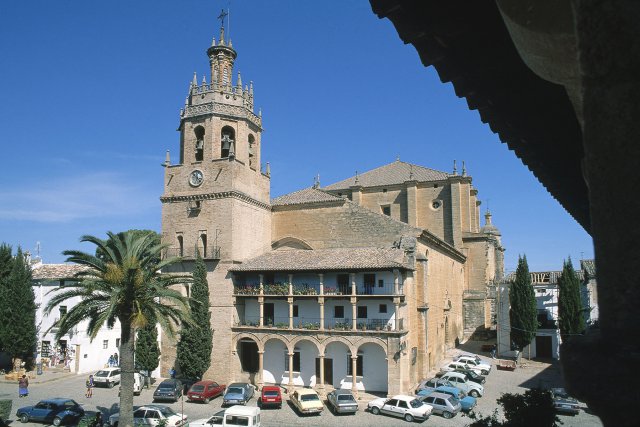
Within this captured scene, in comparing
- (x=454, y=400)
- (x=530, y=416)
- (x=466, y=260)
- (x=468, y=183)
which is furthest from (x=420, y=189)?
(x=530, y=416)

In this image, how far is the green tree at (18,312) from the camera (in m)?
35.7

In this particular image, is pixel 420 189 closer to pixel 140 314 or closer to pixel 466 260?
pixel 466 260

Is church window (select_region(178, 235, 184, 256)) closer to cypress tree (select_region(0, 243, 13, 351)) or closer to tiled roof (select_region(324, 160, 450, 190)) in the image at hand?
cypress tree (select_region(0, 243, 13, 351))

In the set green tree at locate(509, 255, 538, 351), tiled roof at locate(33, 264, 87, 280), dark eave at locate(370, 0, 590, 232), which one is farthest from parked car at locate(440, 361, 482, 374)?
dark eave at locate(370, 0, 590, 232)

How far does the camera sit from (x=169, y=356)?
1324 inches

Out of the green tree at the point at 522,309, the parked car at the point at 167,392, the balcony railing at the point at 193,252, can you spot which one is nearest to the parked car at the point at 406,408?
the parked car at the point at 167,392

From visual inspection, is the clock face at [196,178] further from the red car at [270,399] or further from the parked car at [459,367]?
the parked car at [459,367]

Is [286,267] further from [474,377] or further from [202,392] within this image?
[474,377]

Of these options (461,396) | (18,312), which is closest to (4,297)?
(18,312)

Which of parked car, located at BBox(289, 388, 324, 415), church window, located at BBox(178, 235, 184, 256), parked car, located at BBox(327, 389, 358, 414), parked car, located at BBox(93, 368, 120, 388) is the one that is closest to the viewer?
parked car, located at BBox(289, 388, 324, 415)

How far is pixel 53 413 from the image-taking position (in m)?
23.2

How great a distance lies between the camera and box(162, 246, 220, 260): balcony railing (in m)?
32.3

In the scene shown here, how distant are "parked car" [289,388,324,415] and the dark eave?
68.8ft

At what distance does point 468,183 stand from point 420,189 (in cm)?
413
